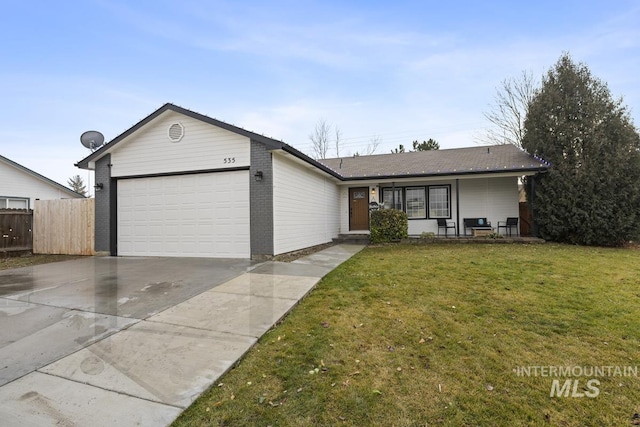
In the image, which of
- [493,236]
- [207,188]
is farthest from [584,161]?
[207,188]

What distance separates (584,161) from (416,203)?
19.6 ft

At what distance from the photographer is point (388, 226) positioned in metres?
11.7

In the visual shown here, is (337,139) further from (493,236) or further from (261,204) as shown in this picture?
(261,204)

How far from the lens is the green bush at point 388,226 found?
11.7 m

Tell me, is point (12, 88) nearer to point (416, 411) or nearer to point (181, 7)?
point (181, 7)

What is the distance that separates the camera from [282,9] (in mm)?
9391

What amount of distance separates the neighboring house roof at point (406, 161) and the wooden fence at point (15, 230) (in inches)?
115

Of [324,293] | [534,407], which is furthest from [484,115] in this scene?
[534,407]

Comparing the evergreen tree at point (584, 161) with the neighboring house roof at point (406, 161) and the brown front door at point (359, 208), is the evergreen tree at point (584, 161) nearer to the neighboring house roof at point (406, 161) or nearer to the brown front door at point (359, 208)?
the neighboring house roof at point (406, 161)

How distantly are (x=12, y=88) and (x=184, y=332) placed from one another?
13337 millimetres

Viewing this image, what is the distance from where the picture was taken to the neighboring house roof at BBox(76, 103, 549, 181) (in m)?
8.72

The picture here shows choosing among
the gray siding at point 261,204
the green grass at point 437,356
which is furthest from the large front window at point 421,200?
the green grass at point 437,356

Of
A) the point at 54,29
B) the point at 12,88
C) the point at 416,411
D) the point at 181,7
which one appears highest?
the point at 181,7

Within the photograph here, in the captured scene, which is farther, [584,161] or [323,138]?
[323,138]
